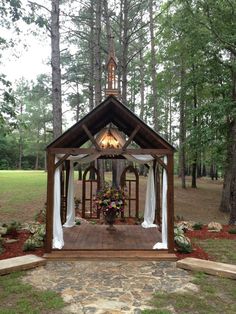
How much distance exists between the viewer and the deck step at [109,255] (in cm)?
700

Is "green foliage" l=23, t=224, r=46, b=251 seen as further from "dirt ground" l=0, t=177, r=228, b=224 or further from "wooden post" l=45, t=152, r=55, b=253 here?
"dirt ground" l=0, t=177, r=228, b=224

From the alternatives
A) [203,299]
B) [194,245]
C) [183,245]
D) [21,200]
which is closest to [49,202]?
[183,245]

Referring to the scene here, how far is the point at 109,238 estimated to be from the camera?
27.5 ft

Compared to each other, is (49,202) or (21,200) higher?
(49,202)

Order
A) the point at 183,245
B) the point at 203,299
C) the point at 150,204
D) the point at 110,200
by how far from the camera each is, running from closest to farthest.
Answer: the point at 203,299 → the point at 183,245 → the point at 110,200 → the point at 150,204

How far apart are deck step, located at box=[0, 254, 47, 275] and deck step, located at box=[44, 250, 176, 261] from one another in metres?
0.32

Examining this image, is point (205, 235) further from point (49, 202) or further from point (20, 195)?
point (20, 195)

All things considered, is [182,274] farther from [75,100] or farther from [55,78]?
[75,100]

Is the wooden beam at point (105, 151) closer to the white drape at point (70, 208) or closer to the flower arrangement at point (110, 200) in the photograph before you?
the flower arrangement at point (110, 200)

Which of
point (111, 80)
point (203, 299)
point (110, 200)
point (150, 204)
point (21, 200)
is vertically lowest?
point (203, 299)

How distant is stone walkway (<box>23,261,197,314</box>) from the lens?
4680mm

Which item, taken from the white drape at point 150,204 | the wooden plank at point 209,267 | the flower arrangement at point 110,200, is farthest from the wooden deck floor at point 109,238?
the wooden plank at point 209,267

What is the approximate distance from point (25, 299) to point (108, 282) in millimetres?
1384

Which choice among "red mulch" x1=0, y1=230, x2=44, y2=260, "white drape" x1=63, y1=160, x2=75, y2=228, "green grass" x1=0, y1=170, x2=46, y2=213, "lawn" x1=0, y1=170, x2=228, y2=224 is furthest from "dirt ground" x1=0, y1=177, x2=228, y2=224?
"red mulch" x1=0, y1=230, x2=44, y2=260
